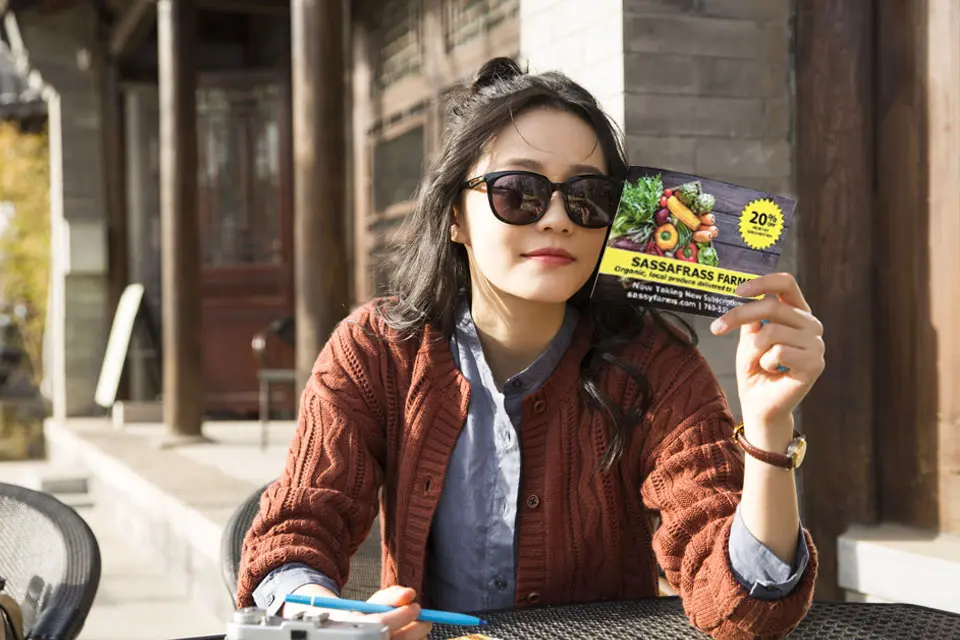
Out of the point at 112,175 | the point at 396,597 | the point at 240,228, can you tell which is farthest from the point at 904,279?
the point at 112,175

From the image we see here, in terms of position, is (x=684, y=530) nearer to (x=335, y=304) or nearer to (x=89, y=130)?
(x=335, y=304)

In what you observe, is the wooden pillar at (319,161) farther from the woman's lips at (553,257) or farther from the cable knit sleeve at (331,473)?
the woman's lips at (553,257)

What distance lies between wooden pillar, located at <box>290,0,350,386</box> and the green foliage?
12447 millimetres

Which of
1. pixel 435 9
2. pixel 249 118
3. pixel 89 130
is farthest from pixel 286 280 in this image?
pixel 435 9

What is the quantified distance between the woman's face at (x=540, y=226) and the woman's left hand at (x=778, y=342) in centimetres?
31

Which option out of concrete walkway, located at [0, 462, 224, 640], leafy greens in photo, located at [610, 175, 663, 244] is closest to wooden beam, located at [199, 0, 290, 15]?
concrete walkway, located at [0, 462, 224, 640]

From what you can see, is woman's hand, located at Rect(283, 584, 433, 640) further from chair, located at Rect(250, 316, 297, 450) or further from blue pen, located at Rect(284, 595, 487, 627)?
chair, located at Rect(250, 316, 297, 450)

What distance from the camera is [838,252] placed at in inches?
114

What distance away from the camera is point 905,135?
2.79 m

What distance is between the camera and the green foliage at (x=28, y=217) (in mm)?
16484

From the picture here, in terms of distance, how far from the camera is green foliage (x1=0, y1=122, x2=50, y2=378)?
16484 mm

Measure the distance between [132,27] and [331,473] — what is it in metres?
7.62

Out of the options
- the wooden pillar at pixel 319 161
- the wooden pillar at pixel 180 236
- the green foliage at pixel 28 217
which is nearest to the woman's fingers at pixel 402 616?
the wooden pillar at pixel 319 161

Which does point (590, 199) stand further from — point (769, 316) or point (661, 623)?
point (661, 623)
